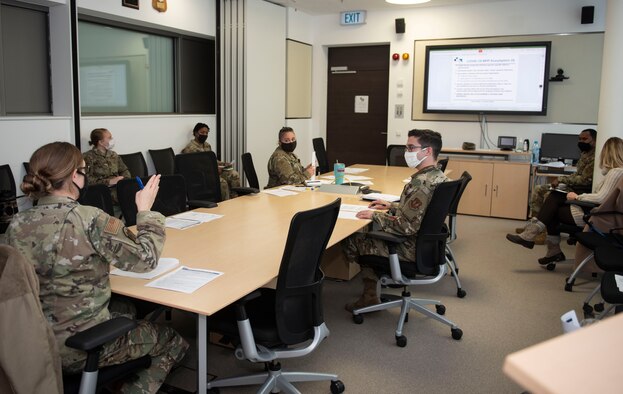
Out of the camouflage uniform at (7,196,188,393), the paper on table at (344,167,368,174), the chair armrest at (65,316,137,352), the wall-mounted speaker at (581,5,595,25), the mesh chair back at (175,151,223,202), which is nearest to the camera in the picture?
the chair armrest at (65,316,137,352)

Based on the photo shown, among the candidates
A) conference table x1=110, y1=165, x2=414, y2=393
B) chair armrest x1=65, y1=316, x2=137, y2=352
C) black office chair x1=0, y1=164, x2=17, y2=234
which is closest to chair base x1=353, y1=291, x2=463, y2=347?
conference table x1=110, y1=165, x2=414, y2=393

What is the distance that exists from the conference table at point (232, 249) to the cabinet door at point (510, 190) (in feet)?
11.4

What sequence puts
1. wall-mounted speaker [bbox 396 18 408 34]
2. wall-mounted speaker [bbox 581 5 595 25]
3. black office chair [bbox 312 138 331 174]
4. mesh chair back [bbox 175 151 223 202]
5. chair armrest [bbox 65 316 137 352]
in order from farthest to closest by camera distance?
wall-mounted speaker [bbox 396 18 408 34], black office chair [bbox 312 138 331 174], wall-mounted speaker [bbox 581 5 595 25], mesh chair back [bbox 175 151 223 202], chair armrest [bbox 65 316 137 352]

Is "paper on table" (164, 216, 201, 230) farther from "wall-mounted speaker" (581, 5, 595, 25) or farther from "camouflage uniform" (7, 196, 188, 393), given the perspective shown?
"wall-mounted speaker" (581, 5, 595, 25)

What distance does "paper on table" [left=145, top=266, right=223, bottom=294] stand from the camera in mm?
2289

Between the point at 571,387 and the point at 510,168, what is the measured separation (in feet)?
22.5

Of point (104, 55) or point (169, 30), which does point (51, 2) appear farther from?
point (169, 30)

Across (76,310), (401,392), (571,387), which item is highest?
(571,387)

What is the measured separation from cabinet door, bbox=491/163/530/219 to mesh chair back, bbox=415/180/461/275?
4.09 m

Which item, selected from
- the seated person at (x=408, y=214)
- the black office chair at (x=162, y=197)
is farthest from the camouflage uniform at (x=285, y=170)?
the seated person at (x=408, y=214)

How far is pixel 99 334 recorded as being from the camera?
1893 mm

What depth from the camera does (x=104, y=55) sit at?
6078 mm

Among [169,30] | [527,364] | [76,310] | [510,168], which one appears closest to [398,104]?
[510,168]

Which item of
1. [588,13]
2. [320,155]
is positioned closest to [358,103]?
[320,155]
